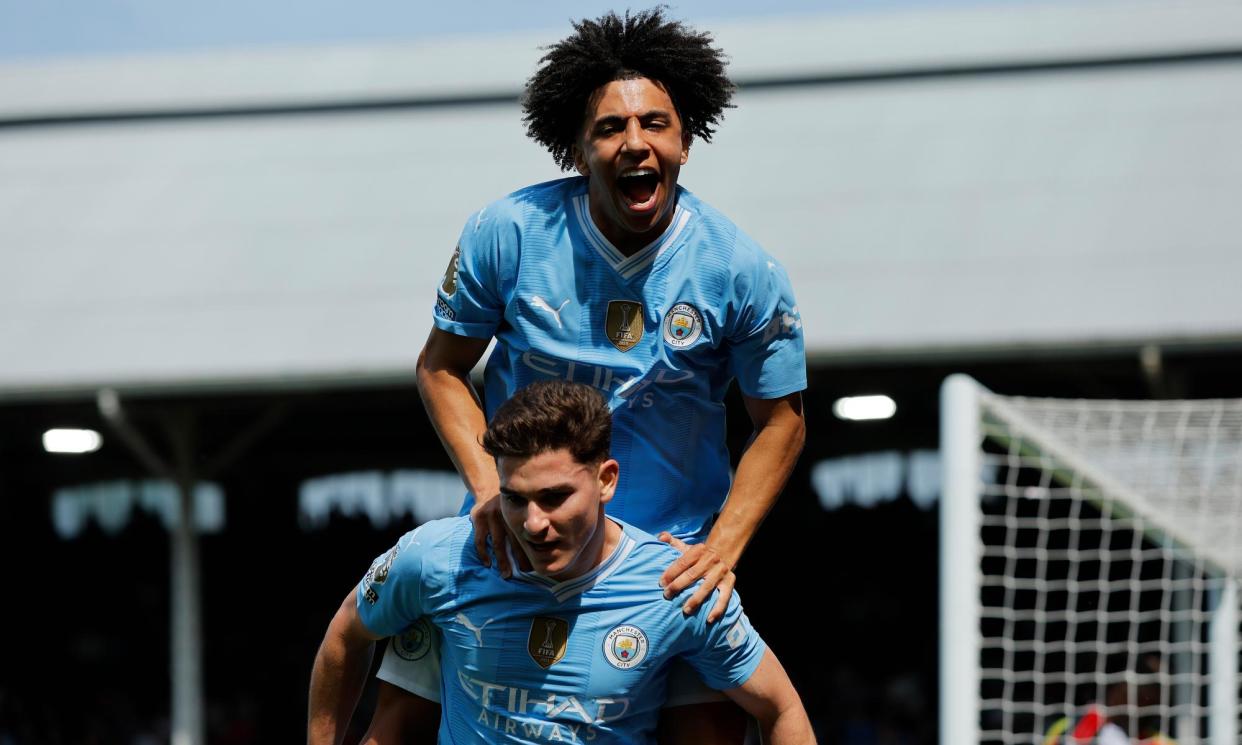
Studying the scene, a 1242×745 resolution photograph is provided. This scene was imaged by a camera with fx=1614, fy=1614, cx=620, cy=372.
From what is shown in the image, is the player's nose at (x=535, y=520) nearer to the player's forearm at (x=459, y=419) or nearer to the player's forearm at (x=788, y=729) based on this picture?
the player's forearm at (x=459, y=419)

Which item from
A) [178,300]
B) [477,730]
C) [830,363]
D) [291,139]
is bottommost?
[477,730]

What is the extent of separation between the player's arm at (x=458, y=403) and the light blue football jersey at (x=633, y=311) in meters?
0.06

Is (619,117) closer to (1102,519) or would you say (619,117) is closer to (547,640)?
(547,640)

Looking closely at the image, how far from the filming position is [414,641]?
3.72 meters

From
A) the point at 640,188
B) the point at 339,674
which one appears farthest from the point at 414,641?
the point at 640,188

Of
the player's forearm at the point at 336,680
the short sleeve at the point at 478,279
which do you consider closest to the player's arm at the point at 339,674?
the player's forearm at the point at 336,680

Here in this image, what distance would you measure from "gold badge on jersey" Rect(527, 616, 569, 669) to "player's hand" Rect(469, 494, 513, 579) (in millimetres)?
141

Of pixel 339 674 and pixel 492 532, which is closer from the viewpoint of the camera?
pixel 492 532

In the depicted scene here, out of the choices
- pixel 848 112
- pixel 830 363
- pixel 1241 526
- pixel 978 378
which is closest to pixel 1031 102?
pixel 848 112

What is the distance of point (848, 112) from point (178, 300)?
5.32m

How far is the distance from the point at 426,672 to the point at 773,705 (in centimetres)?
82

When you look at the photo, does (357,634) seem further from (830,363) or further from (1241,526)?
(830,363)

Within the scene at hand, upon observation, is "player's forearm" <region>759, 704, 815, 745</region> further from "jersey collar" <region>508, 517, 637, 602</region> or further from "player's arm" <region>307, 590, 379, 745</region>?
"player's arm" <region>307, 590, 379, 745</region>

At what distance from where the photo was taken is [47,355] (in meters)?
12.1
